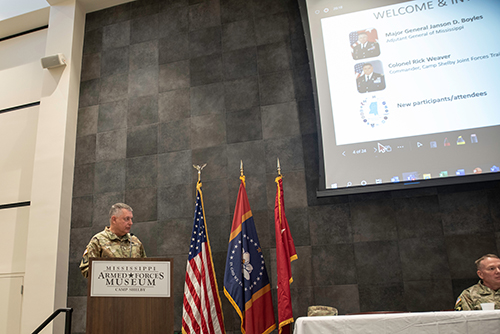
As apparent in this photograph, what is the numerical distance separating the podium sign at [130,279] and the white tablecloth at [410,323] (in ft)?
3.34

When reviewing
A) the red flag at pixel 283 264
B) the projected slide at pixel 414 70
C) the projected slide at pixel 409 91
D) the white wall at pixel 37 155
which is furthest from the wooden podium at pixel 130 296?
the projected slide at pixel 414 70

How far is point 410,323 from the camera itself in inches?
80.9

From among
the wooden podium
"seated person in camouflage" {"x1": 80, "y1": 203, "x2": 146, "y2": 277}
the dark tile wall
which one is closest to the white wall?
the dark tile wall

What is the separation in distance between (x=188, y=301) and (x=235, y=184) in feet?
4.46

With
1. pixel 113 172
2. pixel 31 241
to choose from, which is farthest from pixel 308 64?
pixel 31 241

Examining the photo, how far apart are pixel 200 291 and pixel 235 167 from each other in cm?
141

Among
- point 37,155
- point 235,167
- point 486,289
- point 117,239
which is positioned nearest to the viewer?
point 486,289

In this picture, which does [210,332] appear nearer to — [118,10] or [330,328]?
[330,328]

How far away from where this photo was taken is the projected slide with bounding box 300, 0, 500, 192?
375 cm

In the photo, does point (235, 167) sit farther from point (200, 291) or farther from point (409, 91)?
point (409, 91)

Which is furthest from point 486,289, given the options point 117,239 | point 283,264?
point 117,239

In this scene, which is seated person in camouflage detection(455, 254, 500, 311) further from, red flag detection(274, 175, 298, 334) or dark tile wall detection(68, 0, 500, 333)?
red flag detection(274, 175, 298, 334)

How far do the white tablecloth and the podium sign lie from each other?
102 cm

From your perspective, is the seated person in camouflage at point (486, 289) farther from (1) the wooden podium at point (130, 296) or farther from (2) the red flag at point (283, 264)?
(1) the wooden podium at point (130, 296)
